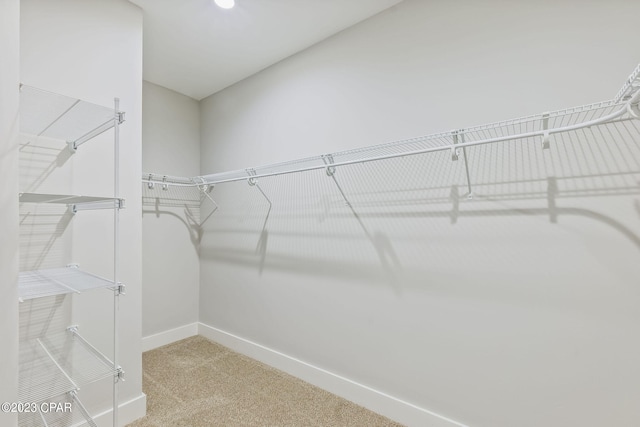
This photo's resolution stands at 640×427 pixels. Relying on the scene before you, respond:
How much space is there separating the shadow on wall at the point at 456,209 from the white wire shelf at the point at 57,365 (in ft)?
4.01

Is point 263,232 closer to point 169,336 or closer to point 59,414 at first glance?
point 169,336

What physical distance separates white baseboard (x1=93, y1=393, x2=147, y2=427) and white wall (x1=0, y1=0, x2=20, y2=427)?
2.94ft

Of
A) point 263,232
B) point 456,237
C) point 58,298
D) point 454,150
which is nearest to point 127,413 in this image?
point 58,298

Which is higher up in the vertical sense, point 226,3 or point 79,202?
point 226,3

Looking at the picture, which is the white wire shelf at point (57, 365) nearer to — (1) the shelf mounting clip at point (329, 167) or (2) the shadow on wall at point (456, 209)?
(2) the shadow on wall at point (456, 209)

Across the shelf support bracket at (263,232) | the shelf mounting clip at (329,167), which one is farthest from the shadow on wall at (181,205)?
the shelf mounting clip at (329,167)

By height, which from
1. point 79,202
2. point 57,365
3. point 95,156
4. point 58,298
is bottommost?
point 57,365

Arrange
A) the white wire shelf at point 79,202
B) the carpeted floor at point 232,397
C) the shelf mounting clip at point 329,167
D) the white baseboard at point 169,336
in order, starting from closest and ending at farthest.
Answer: the white wire shelf at point 79,202
the carpeted floor at point 232,397
the shelf mounting clip at point 329,167
the white baseboard at point 169,336

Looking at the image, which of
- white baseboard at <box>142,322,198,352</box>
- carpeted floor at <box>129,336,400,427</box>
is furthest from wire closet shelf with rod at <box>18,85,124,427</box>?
white baseboard at <box>142,322,198,352</box>

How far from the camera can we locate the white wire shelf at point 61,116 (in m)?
1.21

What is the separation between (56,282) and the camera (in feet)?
4.30

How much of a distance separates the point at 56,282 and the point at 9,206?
21.6 inches

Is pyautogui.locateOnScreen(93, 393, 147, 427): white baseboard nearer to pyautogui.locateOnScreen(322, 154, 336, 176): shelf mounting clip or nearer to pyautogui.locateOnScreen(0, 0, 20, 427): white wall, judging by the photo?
pyautogui.locateOnScreen(0, 0, 20, 427): white wall

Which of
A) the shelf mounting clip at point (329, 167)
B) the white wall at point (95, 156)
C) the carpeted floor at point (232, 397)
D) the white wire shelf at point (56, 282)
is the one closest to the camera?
the white wire shelf at point (56, 282)
